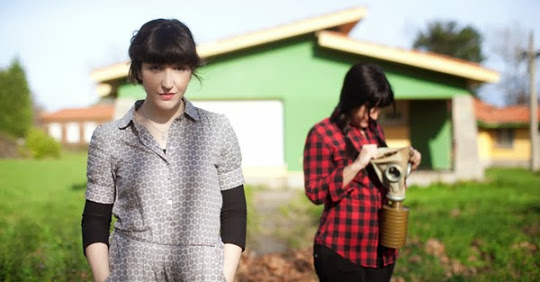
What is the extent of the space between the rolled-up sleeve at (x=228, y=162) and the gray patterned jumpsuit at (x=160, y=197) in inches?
0.5

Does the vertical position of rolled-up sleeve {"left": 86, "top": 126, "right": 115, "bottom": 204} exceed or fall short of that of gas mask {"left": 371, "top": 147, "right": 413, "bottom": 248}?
it exceeds it

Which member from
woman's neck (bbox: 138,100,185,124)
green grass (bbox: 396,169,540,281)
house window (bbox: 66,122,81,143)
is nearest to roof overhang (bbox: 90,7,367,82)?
green grass (bbox: 396,169,540,281)

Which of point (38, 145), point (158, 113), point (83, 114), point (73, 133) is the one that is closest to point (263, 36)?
point (158, 113)

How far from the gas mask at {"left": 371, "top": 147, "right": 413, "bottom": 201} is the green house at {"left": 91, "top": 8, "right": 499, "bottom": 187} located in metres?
10.2

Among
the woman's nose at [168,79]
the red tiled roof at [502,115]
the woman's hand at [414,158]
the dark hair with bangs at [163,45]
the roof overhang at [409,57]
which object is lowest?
the red tiled roof at [502,115]

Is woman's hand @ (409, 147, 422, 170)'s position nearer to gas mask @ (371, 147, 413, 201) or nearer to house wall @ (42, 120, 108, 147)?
gas mask @ (371, 147, 413, 201)

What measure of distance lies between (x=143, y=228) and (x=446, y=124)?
48.5ft

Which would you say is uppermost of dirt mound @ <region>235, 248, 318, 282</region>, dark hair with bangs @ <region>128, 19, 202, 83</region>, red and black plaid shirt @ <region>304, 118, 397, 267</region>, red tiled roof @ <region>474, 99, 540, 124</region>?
dark hair with bangs @ <region>128, 19, 202, 83</region>

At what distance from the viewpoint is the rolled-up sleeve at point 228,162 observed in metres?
1.80

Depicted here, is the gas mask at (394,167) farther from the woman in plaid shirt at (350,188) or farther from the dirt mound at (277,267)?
the dirt mound at (277,267)

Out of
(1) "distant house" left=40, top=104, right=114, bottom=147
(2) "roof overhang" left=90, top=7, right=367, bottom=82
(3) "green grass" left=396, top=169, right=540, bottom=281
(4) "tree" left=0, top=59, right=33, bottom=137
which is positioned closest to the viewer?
(3) "green grass" left=396, top=169, right=540, bottom=281

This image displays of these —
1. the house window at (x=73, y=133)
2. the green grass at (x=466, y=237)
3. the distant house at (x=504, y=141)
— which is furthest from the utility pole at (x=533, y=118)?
the house window at (x=73, y=133)

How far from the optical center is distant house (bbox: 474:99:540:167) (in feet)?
84.4

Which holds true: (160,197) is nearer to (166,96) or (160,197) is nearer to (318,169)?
(166,96)
